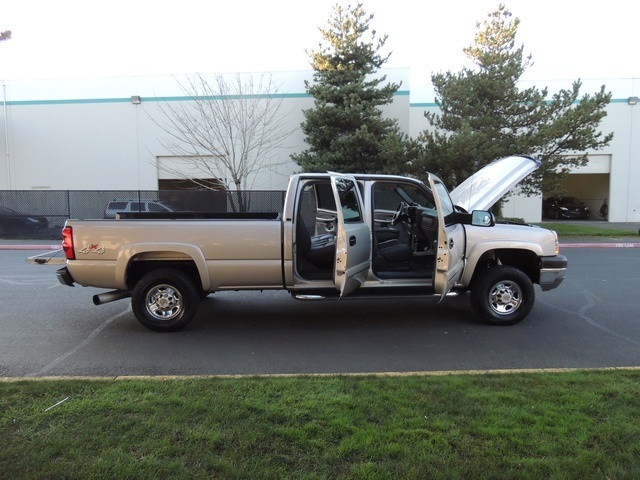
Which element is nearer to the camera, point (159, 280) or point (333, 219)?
point (159, 280)

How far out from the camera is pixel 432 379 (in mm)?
4125

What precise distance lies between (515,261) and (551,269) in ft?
1.71

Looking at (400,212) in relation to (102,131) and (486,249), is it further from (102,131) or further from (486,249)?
(102,131)

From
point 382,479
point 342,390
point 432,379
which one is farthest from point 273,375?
point 382,479

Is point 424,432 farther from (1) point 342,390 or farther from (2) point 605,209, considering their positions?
(2) point 605,209

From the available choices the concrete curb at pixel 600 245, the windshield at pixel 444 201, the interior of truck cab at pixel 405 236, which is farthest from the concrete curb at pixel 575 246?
the windshield at pixel 444 201

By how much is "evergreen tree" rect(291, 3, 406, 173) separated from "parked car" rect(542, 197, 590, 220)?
57.3 feet

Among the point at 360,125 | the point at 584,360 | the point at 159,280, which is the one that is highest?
the point at 360,125

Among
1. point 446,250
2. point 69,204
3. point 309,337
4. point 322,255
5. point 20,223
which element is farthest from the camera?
point 69,204

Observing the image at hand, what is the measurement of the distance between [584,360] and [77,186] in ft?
86.4

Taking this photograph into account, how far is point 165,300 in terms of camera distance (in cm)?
596

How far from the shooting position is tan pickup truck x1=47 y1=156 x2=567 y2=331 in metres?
5.75

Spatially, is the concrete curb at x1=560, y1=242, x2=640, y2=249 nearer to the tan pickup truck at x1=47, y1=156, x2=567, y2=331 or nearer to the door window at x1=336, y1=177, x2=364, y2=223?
the tan pickup truck at x1=47, y1=156, x2=567, y2=331

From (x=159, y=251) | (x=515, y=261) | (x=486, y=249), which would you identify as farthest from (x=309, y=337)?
(x=515, y=261)
